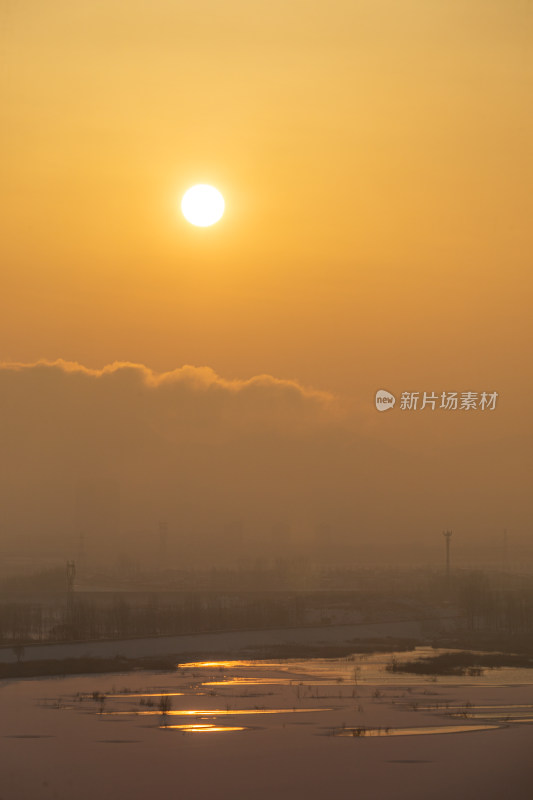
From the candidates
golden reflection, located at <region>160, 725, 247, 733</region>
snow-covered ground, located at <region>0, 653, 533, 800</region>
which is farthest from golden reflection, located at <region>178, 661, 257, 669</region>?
golden reflection, located at <region>160, 725, 247, 733</region>

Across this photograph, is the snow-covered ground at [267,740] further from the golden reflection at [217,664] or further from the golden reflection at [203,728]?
the golden reflection at [217,664]

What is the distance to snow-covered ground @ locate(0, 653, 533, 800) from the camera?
33.1m

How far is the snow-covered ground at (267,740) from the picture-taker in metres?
33.1

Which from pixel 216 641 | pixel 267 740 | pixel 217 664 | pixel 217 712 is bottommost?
pixel 267 740

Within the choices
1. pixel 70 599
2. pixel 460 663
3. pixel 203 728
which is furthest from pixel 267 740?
pixel 70 599

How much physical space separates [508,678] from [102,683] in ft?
91.2

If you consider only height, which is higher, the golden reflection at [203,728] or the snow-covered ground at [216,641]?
the snow-covered ground at [216,641]

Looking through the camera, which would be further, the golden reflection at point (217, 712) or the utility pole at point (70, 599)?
the utility pole at point (70, 599)

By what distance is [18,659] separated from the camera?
3098 inches

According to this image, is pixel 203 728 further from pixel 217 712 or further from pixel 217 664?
pixel 217 664

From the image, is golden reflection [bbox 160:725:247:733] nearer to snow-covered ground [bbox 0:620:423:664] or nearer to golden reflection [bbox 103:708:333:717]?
golden reflection [bbox 103:708:333:717]

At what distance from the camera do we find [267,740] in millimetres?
41469

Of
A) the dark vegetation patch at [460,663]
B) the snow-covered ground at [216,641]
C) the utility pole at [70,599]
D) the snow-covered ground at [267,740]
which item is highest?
the utility pole at [70,599]

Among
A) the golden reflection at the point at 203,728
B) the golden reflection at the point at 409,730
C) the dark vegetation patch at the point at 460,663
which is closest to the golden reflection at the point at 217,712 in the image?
the golden reflection at the point at 203,728
